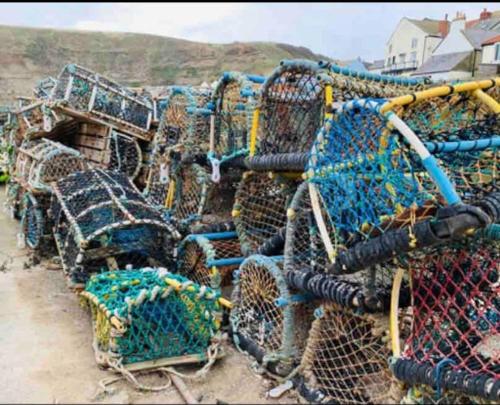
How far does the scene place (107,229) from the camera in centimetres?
416

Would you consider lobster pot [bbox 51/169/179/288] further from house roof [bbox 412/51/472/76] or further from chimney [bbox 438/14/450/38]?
chimney [bbox 438/14/450/38]

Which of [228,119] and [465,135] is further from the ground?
[465,135]

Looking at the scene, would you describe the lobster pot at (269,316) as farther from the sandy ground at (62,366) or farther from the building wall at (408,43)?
the building wall at (408,43)

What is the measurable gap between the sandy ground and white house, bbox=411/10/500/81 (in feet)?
52.1

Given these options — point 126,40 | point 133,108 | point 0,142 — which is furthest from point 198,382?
point 126,40

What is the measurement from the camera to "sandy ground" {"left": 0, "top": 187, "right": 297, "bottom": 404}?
9.93 ft

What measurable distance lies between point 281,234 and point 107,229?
1.46 meters


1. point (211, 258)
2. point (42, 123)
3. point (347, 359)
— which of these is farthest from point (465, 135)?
point (42, 123)

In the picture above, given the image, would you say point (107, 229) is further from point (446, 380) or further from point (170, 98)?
point (446, 380)

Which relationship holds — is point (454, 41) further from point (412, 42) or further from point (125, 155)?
point (125, 155)

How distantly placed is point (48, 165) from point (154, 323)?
3406 millimetres

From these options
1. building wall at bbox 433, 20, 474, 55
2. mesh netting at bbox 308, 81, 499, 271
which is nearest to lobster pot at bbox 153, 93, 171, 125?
mesh netting at bbox 308, 81, 499, 271

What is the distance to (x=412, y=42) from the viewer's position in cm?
2856

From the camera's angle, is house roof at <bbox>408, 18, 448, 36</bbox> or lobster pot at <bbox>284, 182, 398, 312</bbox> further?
house roof at <bbox>408, 18, 448, 36</bbox>
